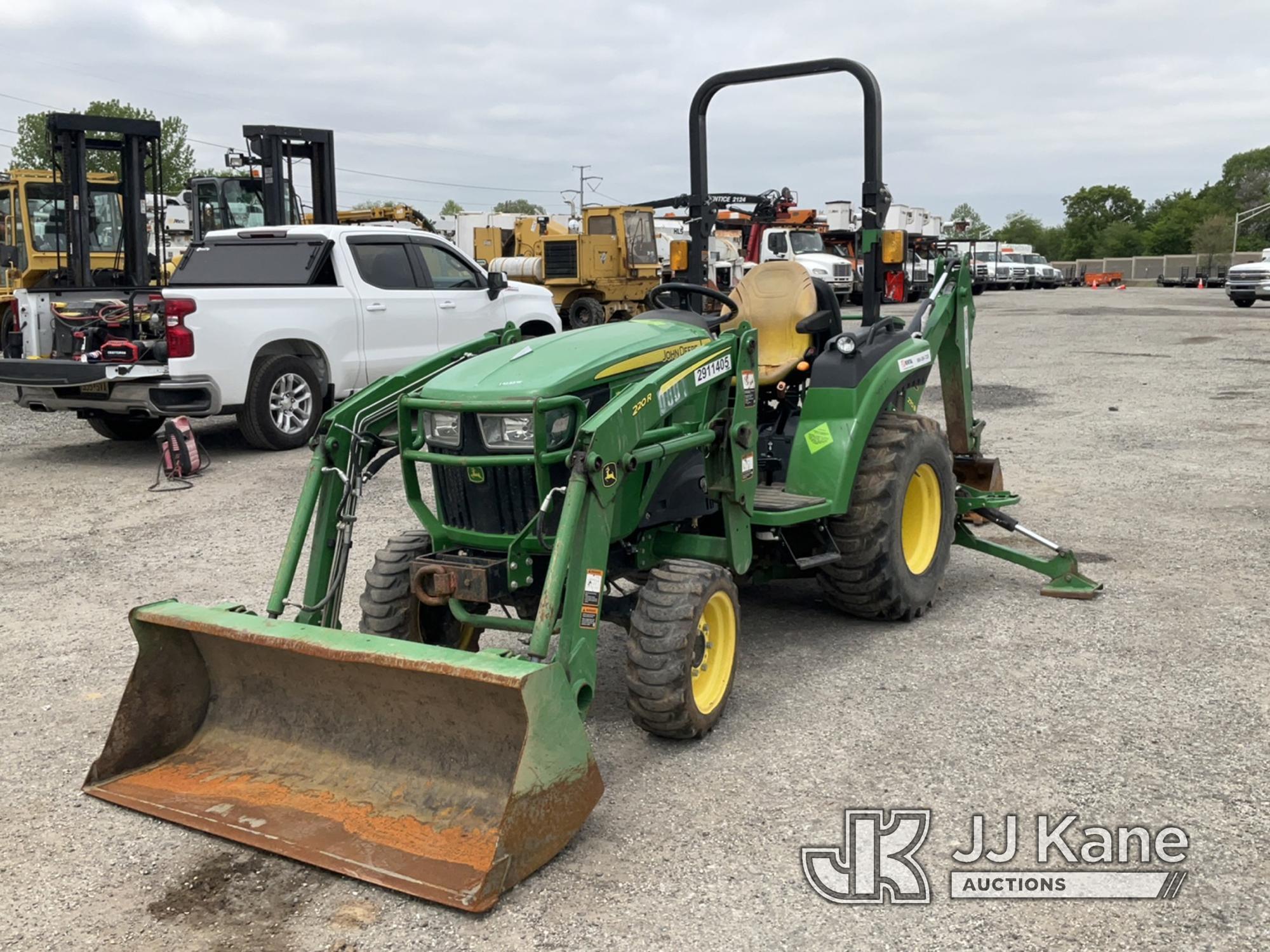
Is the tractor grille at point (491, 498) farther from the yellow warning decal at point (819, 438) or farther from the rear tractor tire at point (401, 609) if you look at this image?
the yellow warning decal at point (819, 438)

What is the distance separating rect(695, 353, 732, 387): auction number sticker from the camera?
4570mm

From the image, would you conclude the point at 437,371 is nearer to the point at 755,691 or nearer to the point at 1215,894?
the point at 755,691

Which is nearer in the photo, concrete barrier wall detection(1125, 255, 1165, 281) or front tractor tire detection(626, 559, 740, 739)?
front tractor tire detection(626, 559, 740, 739)

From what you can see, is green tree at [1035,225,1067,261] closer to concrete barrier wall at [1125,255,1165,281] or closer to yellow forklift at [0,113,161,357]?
concrete barrier wall at [1125,255,1165,281]

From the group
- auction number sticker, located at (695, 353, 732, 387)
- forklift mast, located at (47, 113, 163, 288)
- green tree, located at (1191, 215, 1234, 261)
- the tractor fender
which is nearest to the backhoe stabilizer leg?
the tractor fender

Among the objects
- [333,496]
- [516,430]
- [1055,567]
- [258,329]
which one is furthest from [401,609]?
[258,329]

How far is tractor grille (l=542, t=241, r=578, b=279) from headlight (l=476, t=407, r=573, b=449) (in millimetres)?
20175

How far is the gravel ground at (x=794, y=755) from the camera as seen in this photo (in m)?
3.28

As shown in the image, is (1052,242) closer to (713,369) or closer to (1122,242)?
(1122,242)

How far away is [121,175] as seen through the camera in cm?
1422

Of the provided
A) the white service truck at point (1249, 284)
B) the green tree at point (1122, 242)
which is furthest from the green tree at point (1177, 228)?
the white service truck at point (1249, 284)

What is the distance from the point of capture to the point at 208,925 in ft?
10.8

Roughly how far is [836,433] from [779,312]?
829 mm

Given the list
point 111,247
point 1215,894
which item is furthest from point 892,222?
point 1215,894
